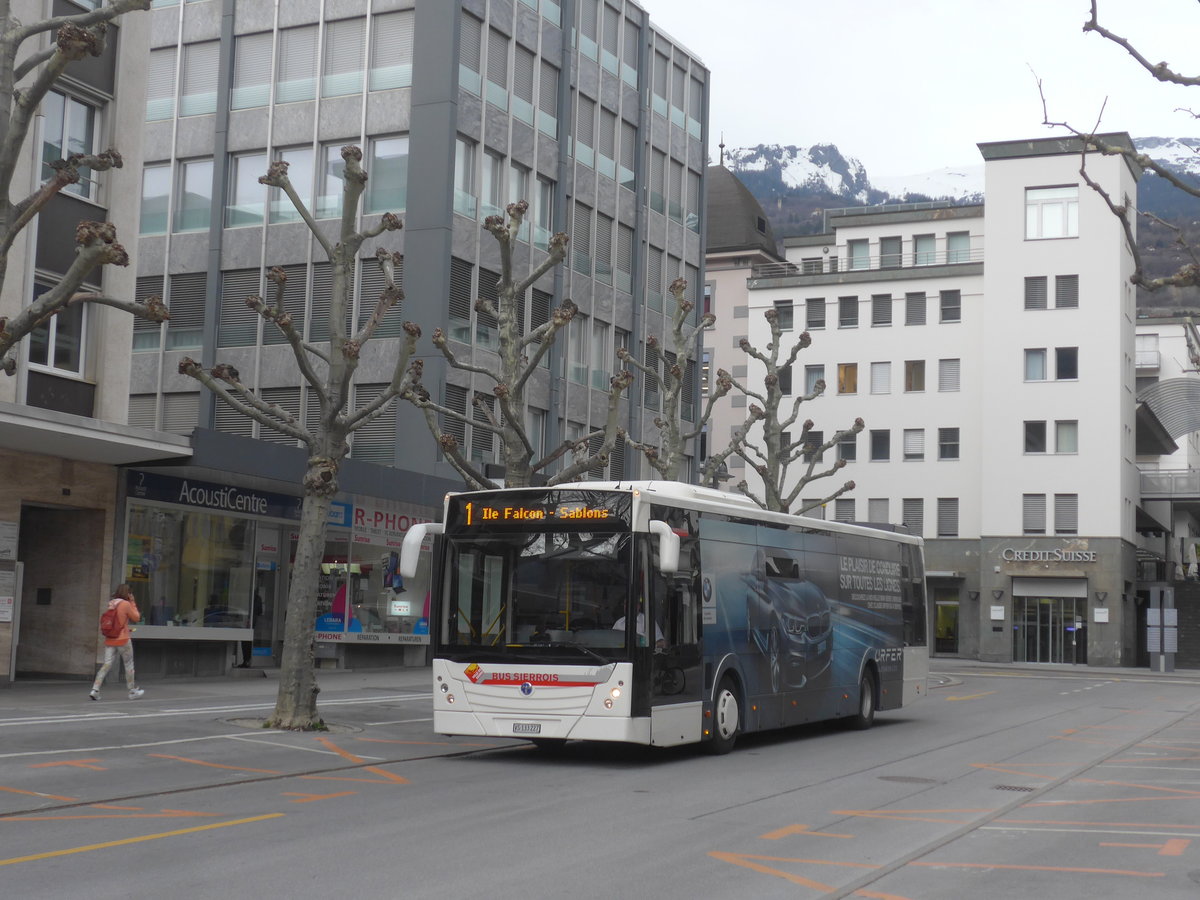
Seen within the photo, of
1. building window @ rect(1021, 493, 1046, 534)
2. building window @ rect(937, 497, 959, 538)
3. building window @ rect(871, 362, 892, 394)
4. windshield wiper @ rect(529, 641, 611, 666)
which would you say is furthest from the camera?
building window @ rect(871, 362, 892, 394)

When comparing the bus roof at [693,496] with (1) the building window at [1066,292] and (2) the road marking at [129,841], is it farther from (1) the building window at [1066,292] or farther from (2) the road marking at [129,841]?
(1) the building window at [1066,292]

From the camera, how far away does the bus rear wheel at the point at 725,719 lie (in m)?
17.1

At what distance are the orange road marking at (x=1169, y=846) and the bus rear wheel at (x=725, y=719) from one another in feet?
21.4

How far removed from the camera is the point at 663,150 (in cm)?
4966

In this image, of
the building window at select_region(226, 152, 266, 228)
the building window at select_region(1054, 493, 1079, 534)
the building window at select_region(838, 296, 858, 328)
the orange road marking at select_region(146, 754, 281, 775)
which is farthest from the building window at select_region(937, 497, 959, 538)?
the orange road marking at select_region(146, 754, 281, 775)

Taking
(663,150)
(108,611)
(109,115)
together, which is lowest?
(108,611)

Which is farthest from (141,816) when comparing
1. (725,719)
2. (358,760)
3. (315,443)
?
(315,443)

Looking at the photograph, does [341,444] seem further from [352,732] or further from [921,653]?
[921,653]

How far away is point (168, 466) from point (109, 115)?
6.45 metres

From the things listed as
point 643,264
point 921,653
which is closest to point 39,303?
point 921,653

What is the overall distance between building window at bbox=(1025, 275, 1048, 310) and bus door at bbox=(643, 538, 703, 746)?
50.5m

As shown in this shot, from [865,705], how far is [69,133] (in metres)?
16.8

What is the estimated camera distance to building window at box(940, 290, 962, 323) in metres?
67.2

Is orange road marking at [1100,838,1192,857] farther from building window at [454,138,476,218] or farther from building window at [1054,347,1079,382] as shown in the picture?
building window at [1054,347,1079,382]
